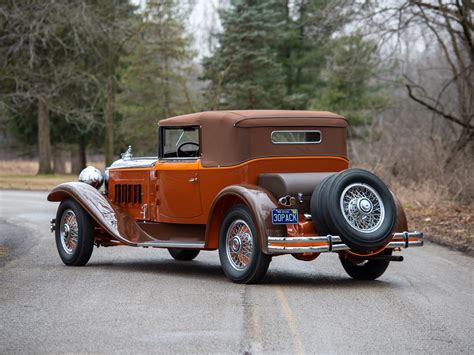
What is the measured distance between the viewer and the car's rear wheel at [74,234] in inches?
475

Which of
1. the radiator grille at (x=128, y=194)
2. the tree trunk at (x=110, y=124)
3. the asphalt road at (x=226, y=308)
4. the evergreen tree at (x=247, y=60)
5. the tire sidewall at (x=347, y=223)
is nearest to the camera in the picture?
the asphalt road at (x=226, y=308)

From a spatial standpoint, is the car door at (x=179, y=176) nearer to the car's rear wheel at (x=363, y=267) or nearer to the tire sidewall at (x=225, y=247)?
the tire sidewall at (x=225, y=247)

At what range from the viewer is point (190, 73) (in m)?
47.9

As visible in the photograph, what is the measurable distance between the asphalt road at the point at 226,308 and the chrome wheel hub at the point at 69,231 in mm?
343

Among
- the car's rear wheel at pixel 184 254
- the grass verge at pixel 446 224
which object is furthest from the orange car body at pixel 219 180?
Answer: the grass verge at pixel 446 224

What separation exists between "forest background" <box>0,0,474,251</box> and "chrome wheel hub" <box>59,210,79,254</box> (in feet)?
41.7

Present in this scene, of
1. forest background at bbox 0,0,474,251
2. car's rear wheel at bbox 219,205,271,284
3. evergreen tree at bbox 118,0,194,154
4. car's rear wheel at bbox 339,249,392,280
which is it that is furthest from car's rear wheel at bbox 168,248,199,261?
evergreen tree at bbox 118,0,194,154

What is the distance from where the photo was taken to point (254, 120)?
35.5 feet

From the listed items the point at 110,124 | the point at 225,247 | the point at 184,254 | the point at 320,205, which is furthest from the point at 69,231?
the point at 110,124

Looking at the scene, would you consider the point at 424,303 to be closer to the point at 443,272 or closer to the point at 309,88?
the point at 443,272

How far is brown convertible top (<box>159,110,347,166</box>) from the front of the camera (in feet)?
35.3

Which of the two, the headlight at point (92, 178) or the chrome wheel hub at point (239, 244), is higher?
the headlight at point (92, 178)

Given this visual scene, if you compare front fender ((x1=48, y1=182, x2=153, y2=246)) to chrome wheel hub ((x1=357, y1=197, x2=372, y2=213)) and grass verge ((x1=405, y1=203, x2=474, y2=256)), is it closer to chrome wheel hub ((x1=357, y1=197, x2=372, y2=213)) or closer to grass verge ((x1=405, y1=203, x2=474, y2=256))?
chrome wheel hub ((x1=357, y1=197, x2=372, y2=213))

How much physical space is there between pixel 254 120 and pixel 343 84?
33800mm
